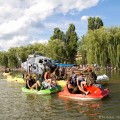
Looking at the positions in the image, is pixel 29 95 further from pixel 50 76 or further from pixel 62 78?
pixel 62 78

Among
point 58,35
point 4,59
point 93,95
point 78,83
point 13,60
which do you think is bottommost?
point 93,95

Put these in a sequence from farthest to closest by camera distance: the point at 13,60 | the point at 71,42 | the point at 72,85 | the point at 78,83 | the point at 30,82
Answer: the point at 13,60 < the point at 71,42 < the point at 30,82 < the point at 72,85 < the point at 78,83

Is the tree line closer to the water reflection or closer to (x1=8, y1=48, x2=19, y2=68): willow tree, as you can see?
(x1=8, y1=48, x2=19, y2=68): willow tree

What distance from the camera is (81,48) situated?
278ft

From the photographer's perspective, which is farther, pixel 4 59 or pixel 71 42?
pixel 4 59

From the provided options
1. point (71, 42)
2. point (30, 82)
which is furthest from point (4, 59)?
point (30, 82)

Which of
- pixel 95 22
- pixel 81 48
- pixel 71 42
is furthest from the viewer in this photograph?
pixel 71 42

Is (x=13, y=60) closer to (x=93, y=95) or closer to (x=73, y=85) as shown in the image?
(x=73, y=85)

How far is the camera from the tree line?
200 ft

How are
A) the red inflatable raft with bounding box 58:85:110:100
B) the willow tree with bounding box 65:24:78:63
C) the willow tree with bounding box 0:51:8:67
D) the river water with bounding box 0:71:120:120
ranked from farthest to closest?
the willow tree with bounding box 0:51:8:67, the willow tree with bounding box 65:24:78:63, the red inflatable raft with bounding box 58:85:110:100, the river water with bounding box 0:71:120:120

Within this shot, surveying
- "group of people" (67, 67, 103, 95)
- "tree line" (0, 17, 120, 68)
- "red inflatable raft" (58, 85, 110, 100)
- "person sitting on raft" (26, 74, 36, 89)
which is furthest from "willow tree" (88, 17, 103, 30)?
"red inflatable raft" (58, 85, 110, 100)

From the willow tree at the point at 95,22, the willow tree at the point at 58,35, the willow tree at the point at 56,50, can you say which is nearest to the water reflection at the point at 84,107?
the willow tree at the point at 56,50

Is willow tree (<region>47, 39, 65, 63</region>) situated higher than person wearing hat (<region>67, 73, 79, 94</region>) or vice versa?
willow tree (<region>47, 39, 65, 63</region>)

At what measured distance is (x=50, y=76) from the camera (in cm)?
2878
